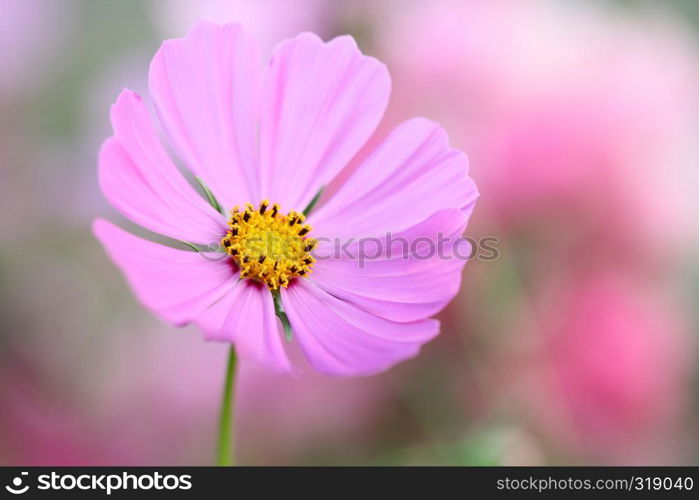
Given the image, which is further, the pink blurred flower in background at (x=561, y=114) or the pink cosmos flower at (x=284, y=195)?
the pink blurred flower in background at (x=561, y=114)

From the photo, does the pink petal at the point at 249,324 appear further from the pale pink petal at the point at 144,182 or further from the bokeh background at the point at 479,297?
the bokeh background at the point at 479,297

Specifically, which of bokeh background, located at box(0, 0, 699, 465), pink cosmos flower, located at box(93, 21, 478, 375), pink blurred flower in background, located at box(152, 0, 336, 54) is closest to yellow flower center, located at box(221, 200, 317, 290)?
pink cosmos flower, located at box(93, 21, 478, 375)

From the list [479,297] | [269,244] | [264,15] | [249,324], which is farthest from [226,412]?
[264,15]

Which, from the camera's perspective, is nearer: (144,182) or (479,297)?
(144,182)

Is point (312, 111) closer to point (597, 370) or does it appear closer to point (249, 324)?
point (249, 324)

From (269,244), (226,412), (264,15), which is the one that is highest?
(264,15)

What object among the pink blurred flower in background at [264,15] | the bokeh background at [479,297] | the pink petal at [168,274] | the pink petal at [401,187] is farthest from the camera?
the pink blurred flower in background at [264,15]

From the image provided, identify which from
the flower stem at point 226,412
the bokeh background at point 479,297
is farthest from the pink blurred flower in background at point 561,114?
the flower stem at point 226,412

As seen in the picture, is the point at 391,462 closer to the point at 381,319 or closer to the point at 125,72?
the point at 381,319
